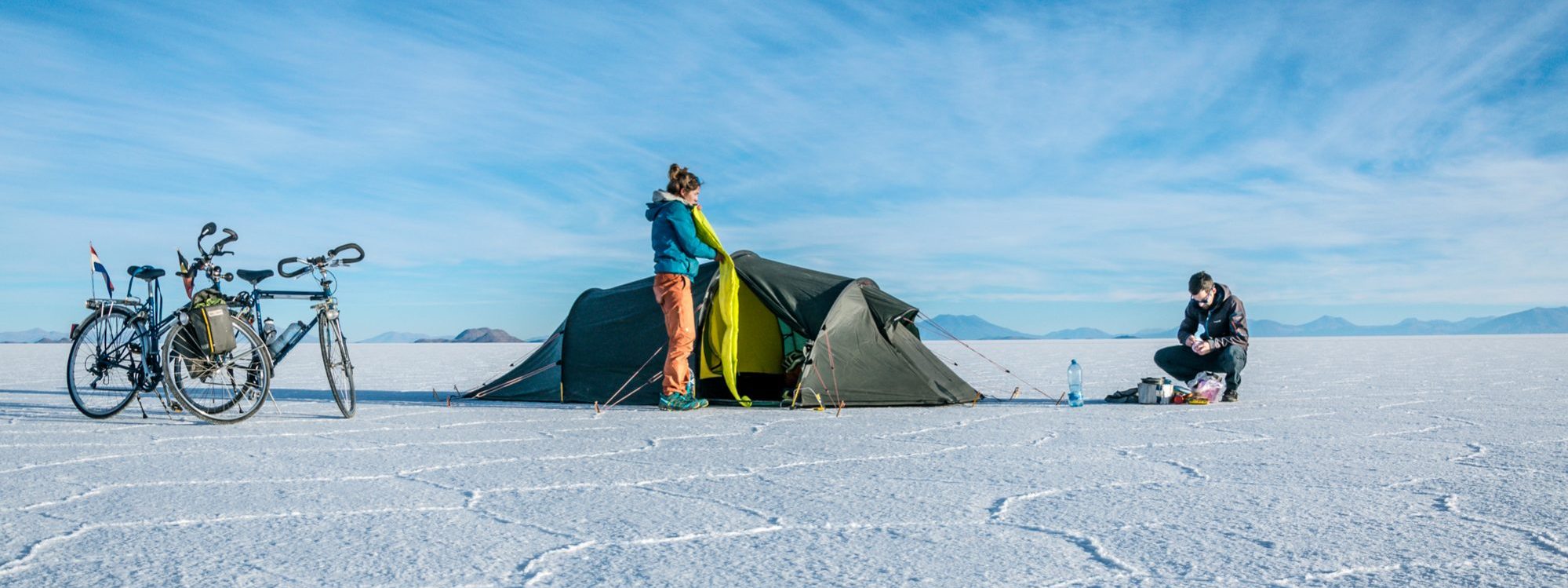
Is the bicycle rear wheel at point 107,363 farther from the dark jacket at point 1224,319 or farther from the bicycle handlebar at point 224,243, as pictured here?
the dark jacket at point 1224,319

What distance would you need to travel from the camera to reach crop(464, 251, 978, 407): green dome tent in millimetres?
7090

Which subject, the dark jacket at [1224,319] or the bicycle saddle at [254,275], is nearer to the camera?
the bicycle saddle at [254,275]

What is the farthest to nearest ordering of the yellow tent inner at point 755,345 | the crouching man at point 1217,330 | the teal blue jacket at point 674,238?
1. the yellow tent inner at point 755,345
2. the crouching man at point 1217,330
3. the teal blue jacket at point 674,238

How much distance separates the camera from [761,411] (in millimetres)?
6695

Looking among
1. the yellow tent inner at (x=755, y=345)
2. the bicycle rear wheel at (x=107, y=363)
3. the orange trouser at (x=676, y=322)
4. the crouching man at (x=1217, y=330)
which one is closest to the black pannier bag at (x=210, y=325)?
the bicycle rear wheel at (x=107, y=363)

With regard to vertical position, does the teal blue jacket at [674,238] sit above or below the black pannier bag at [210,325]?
above

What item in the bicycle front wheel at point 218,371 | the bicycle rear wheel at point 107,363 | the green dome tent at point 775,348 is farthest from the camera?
the green dome tent at point 775,348

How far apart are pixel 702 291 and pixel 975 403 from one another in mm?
2141

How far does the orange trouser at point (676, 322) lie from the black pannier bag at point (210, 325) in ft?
8.20

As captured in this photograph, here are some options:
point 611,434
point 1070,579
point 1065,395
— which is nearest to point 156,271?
point 611,434

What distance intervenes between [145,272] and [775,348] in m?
4.29

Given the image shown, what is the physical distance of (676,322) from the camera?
22.0 feet

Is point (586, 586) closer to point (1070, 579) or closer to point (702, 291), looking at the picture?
point (1070, 579)

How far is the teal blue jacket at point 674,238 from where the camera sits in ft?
21.7
